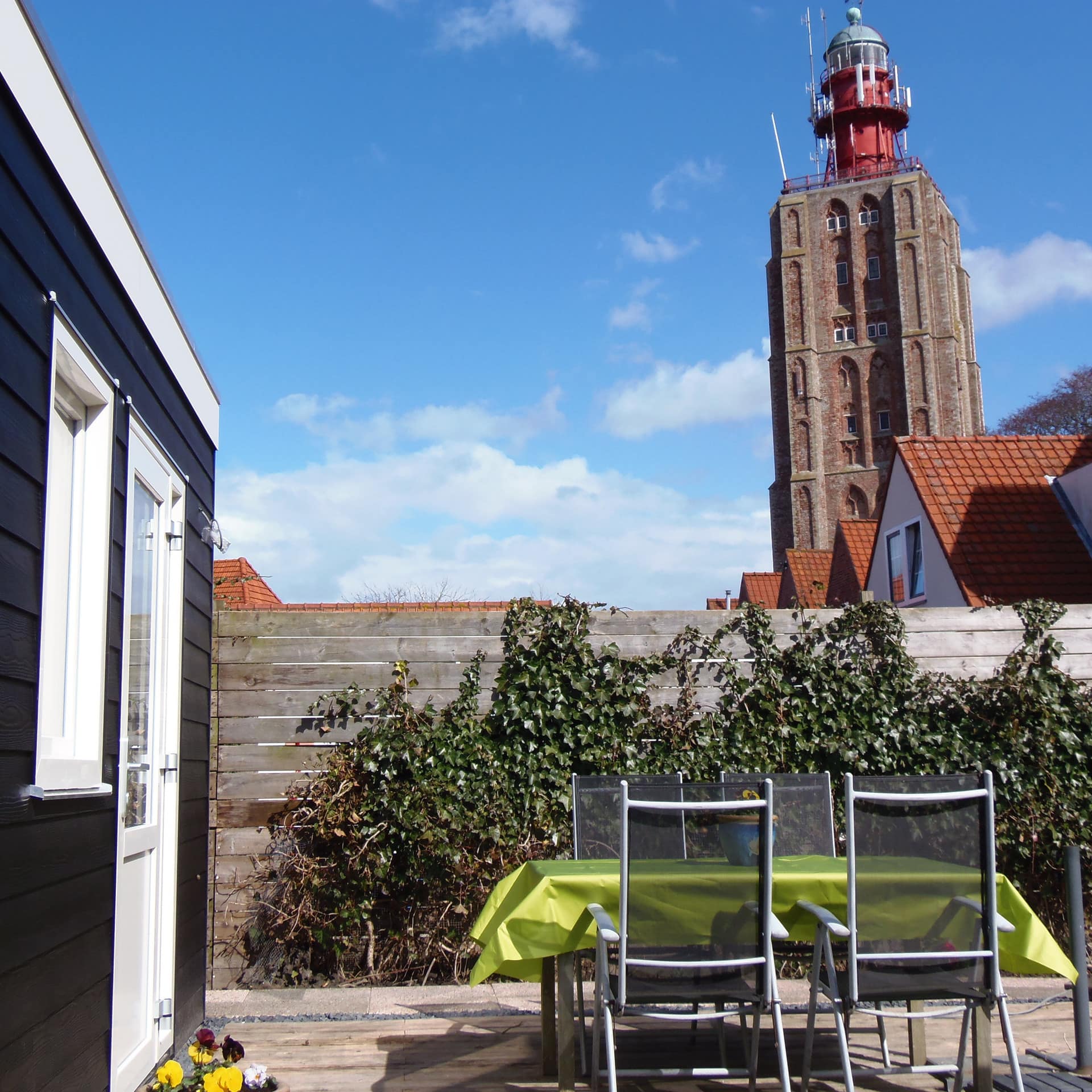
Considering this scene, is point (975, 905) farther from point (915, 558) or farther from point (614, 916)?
point (915, 558)

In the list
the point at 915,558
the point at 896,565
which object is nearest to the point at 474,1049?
the point at 915,558

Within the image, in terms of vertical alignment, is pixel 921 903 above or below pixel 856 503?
below

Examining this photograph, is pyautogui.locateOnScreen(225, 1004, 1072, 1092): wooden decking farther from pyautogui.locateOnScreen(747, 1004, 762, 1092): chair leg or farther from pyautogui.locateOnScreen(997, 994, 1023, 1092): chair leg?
pyautogui.locateOnScreen(997, 994, 1023, 1092): chair leg

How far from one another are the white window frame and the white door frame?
33.3 ft

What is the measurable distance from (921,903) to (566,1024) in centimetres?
114

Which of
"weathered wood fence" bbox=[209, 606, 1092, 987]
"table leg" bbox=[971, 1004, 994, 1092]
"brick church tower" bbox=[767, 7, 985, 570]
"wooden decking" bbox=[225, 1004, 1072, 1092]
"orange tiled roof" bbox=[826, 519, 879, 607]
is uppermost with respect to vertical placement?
"brick church tower" bbox=[767, 7, 985, 570]

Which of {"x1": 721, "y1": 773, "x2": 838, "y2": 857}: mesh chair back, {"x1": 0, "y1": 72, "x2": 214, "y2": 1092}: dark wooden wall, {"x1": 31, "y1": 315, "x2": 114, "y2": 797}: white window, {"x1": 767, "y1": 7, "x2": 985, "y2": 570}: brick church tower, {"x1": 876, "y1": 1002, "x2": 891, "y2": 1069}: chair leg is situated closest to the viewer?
{"x1": 0, "y1": 72, "x2": 214, "y2": 1092}: dark wooden wall

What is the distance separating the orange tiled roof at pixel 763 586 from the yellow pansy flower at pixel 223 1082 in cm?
2499

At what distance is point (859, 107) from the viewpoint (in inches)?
1991

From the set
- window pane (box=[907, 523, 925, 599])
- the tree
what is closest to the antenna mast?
the tree

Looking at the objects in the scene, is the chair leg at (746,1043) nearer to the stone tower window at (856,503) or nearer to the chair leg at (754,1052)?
the chair leg at (754,1052)

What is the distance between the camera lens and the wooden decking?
150 inches

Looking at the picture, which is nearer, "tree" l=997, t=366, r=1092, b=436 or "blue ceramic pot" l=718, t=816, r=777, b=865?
"blue ceramic pot" l=718, t=816, r=777, b=865

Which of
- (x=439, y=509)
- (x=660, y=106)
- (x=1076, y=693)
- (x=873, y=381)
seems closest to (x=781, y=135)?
(x=873, y=381)
